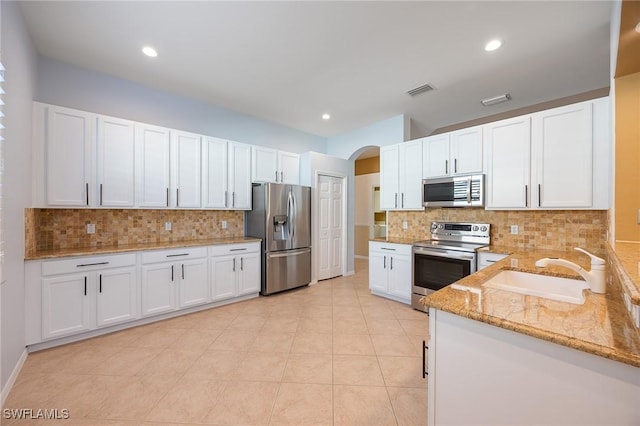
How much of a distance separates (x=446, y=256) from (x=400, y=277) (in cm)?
78

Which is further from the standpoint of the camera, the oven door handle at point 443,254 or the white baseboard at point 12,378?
the oven door handle at point 443,254

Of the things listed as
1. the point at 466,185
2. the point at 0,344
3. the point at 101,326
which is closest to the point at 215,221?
the point at 101,326

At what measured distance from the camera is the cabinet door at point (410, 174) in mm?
3783

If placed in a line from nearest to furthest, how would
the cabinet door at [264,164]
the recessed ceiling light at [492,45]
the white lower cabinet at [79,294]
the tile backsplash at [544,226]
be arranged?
the white lower cabinet at [79,294], the recessed ceiling light at [492,45], the tile backsplash at [544,226], the cabinet door at [264,164]

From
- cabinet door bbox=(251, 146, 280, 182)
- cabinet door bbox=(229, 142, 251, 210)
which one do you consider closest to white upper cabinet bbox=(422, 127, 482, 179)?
cabinet door bbox=(251, 146, 280, 182)

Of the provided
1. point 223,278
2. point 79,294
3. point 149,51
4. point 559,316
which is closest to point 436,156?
point 559,316

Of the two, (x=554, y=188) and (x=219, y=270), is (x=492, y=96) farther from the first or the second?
(x=219, y=270)

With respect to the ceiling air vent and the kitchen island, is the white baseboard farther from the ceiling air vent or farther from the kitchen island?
the ceiling air vent

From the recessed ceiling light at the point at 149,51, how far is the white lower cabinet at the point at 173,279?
83.9 inches

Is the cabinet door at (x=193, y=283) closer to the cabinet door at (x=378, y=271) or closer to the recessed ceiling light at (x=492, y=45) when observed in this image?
the cabinet door at (x=378, y=271)

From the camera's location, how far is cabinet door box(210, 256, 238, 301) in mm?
3443

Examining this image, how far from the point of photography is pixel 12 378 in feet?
6.34

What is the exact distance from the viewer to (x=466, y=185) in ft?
10.8

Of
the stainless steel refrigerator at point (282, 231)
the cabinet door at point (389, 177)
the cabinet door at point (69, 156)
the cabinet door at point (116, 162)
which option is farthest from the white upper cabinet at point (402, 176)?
the cabinet door at point (69, 156)
